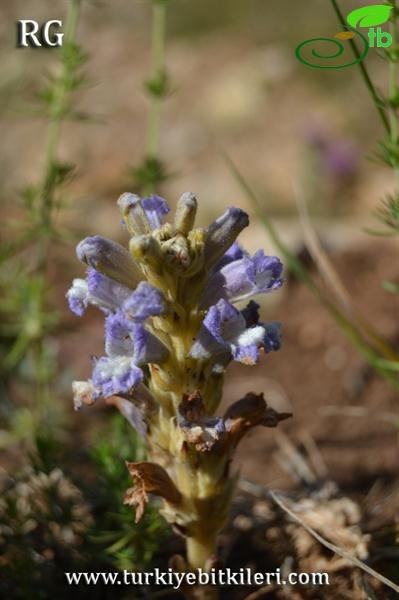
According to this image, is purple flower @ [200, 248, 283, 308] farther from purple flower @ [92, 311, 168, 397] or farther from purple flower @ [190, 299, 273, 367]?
purple flower @ [92, 311, 168, 397]

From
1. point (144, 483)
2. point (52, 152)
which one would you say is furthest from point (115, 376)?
point (52, 152)

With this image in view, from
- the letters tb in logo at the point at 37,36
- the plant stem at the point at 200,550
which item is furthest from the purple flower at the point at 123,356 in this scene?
the letters tb in logo at the point at 37,36

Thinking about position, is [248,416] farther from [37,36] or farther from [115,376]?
[37,36]

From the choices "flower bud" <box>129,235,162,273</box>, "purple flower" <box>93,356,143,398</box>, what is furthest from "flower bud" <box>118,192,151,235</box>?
"purple flower" <box>93,356,143,398</box>

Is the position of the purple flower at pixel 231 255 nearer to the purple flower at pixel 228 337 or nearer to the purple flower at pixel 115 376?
the purple flower at pixel 228 337

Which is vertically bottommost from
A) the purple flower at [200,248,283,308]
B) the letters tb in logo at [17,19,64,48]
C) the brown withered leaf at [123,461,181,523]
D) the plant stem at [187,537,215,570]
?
the plant stem at [187,537,215,570]

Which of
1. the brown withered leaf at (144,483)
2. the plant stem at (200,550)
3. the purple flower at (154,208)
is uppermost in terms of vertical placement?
the purple flower at (154,208)
